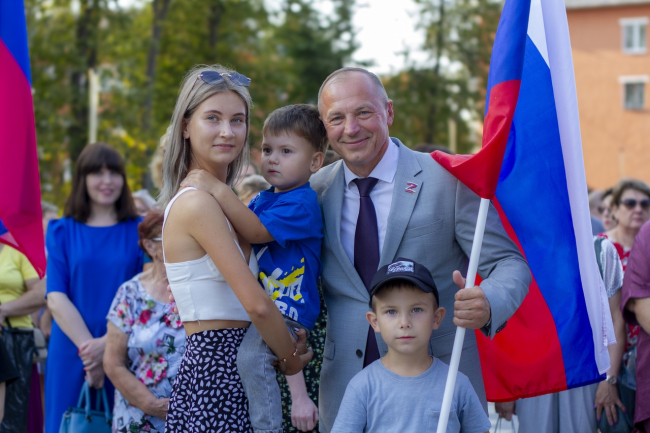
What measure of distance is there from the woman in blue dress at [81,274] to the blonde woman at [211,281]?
2527 mm

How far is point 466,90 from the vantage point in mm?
26688

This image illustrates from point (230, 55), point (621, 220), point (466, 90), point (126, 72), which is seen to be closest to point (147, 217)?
point (621, 220)

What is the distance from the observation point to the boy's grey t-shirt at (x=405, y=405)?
3109 mm

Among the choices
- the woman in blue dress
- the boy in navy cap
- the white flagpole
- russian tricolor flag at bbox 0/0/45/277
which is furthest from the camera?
the woman in blue dress

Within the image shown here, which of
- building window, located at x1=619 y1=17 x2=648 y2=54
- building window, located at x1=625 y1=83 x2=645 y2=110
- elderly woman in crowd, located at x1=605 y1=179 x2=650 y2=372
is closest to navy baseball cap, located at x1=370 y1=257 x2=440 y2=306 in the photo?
elderly woman in crowd, located at x1=605 y1=179 x2=650 y2=372

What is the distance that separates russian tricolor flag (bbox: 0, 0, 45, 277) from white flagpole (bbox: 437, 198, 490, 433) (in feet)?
8.12

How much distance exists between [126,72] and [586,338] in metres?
16.8

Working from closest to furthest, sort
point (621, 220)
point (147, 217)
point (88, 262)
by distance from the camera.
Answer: point (147, 217)
point (88, 262)
point (621, 220)

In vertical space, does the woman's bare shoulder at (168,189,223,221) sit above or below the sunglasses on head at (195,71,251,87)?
below

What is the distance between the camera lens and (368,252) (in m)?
3.54

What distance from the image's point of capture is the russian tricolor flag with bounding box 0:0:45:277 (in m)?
4.41

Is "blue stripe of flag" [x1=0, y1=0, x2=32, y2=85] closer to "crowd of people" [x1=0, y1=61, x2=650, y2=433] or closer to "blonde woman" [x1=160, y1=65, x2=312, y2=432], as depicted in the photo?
"crowd of people" [x1=0, y1=61, x2=650, y2=433]

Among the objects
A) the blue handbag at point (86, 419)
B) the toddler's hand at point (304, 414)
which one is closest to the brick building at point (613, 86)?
the blue handbag at point (86, 419)

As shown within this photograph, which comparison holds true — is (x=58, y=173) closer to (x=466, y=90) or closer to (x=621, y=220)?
(x=466, y=90)
